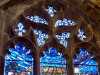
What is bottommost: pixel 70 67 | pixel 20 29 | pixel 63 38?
pixel 70 67

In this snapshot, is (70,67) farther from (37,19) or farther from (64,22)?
(37,19)

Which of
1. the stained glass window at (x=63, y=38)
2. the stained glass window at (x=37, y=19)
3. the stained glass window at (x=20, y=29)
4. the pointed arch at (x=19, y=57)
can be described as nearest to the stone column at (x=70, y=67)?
the stained glass window at (x=63, y=38)

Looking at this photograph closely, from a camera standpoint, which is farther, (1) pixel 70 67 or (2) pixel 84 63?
(2) pixel 84 63

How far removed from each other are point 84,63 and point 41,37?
90 cm

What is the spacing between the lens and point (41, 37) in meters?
8.44

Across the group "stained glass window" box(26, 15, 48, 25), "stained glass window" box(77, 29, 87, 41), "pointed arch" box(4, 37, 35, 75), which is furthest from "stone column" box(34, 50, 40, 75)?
"stained glass window" box(77, 29, 87, 41)

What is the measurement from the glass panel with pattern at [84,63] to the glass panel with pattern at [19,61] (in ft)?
2.69

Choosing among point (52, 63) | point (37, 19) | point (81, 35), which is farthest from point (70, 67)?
point (37, 19)

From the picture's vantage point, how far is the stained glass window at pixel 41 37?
8373mm

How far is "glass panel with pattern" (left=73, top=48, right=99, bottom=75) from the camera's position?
8.45 m

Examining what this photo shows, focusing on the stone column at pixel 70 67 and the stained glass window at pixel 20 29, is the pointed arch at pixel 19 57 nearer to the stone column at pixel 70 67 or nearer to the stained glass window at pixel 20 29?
the stained glass window at pixel 20 29

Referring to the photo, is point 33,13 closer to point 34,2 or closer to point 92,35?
point 34,2

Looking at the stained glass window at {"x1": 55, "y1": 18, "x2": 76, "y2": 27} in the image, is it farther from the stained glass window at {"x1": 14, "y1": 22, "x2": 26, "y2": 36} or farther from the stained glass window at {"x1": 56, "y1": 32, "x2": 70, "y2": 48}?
the stained glass window at {"x1": 14, "y1": 22, "x2": 26, "y2": 36}

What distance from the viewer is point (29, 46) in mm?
8320
